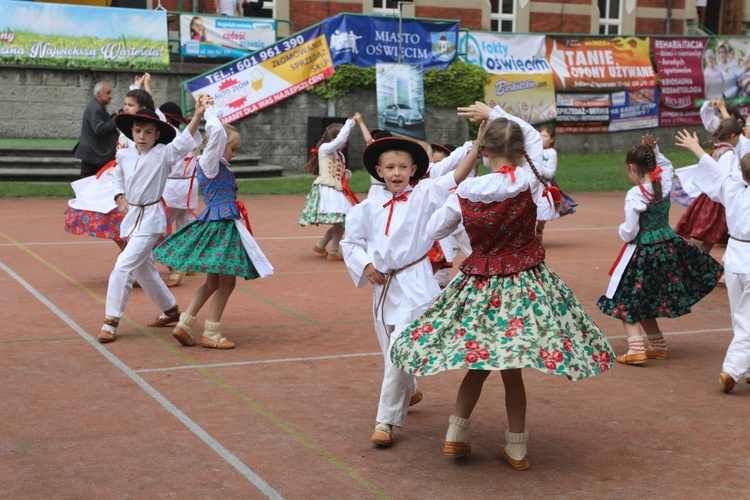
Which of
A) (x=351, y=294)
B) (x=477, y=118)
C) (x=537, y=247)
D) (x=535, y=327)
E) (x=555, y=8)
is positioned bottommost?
(x=351, y=294)

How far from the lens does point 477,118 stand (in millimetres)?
5238

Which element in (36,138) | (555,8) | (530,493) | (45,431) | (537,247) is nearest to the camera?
(530,493)

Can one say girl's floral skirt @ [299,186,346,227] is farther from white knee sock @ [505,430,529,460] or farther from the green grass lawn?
white knee sock @ [505,430,529,460]

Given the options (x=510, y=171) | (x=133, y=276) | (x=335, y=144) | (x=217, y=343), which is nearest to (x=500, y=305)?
(x=510, y=171)

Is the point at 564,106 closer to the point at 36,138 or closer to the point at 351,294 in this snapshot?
the point at 36,138

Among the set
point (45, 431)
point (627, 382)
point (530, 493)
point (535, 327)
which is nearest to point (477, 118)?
point (535, 327)

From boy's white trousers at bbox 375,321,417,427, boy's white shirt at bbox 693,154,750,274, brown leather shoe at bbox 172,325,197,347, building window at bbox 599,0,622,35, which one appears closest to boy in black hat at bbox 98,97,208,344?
brown leather shoe at bbox 172,325,197,347

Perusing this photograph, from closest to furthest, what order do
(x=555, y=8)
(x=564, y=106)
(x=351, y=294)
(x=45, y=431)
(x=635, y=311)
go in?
(x=45, y=431)
(x=635, y=311)
(x=351, y=294)
(x=564, y=106)
(x=555, y=8)

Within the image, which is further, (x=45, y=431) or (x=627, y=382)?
(x=627, y=382)

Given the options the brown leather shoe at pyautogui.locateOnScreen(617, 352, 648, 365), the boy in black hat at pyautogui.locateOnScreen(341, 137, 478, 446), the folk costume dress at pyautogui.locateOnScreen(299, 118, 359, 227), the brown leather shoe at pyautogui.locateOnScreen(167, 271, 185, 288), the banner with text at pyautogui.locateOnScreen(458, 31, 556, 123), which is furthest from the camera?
the banner with text at pyautogui.locateOnScreen(458, 31, 556, 123)

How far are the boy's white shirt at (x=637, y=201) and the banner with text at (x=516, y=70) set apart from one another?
17.3 m

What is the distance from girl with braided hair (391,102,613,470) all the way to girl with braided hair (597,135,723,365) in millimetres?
2315

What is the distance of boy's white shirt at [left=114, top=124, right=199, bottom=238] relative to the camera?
25.3ft

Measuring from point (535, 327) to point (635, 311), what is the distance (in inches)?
107
